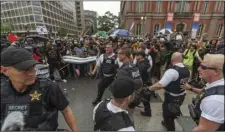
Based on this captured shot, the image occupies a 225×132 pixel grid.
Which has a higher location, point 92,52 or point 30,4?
Answer: point 30,4

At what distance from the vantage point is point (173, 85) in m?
2.29

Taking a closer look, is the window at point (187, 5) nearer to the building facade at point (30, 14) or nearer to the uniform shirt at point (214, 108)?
the uniform shirt at point (214, 108)

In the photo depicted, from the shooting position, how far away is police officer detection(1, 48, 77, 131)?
3.97ft

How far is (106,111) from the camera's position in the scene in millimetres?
1331

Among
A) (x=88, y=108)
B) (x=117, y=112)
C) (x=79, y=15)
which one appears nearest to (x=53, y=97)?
(x=117, y=112)

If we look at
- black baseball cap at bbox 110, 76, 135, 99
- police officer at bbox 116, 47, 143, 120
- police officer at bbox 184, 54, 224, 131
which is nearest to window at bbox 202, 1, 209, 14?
police officer at bbox 116, 47, 143, 120

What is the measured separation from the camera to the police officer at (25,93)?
3.97 feet

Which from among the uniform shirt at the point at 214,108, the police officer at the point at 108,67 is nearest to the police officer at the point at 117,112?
the uniform shirt at the point at 214,108

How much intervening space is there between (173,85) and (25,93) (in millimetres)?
2183

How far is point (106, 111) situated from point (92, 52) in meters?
6.07

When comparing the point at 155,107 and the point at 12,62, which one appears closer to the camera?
the point at 12,62

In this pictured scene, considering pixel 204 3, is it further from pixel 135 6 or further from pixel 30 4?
pixel 30 4

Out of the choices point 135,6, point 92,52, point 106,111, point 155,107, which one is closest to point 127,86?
point 106,111

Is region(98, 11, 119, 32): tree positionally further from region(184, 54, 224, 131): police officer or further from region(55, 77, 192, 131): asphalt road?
region(184, 54, 224, 131): police officer
